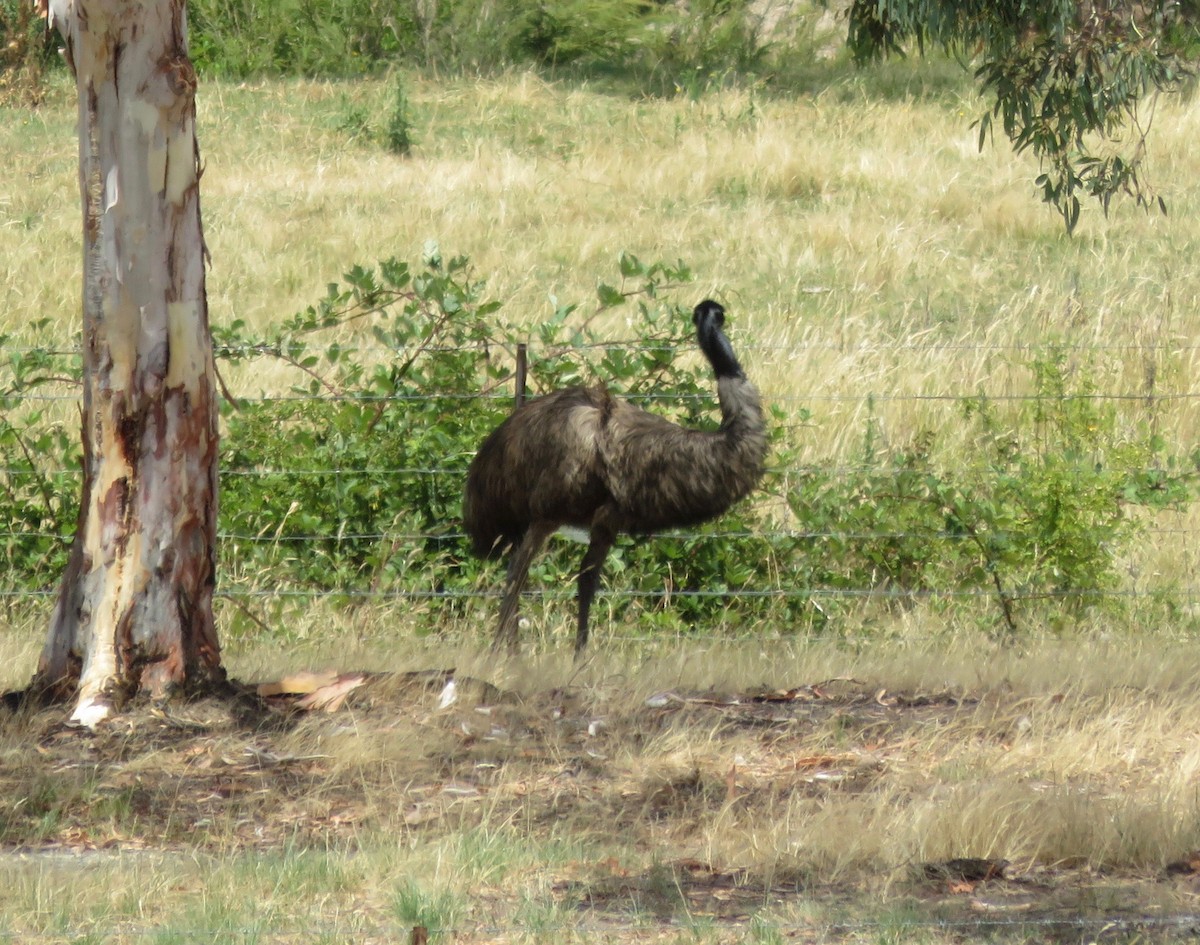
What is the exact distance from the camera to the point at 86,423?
5.86 meters

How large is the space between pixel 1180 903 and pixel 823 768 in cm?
148

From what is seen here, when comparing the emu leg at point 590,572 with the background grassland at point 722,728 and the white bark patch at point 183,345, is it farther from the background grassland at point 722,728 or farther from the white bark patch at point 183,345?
the white bark patch at point 183,345

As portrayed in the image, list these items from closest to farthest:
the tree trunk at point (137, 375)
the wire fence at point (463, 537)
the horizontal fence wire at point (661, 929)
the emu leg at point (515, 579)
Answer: the horizontal fence wire at point (661, 929) → the tree trunk at point (137, 375) → the emu leg at point (515, 579) → the wire fence at point (463, 537)

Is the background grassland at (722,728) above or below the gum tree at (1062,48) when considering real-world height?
below

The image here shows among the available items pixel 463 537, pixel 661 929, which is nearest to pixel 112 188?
pixel 661 929

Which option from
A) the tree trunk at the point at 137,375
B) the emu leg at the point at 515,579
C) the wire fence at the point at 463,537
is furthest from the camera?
the wire fence at the point at 463,537

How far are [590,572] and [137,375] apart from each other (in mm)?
2639

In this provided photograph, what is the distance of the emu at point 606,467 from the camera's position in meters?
7.21

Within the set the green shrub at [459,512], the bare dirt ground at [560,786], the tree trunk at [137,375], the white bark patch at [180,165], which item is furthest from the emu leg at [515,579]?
the white bark patch at [180,165]

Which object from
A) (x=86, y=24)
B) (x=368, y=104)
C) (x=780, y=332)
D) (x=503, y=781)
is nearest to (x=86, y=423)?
(x=86, y=24)

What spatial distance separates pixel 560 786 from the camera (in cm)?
545

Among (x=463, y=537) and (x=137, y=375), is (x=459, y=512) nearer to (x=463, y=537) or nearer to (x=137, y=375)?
(x=463, y=537)

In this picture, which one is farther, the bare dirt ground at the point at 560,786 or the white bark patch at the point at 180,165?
the white bark patch at the point at 180,165

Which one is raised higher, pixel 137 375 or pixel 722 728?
pixel 137 375
